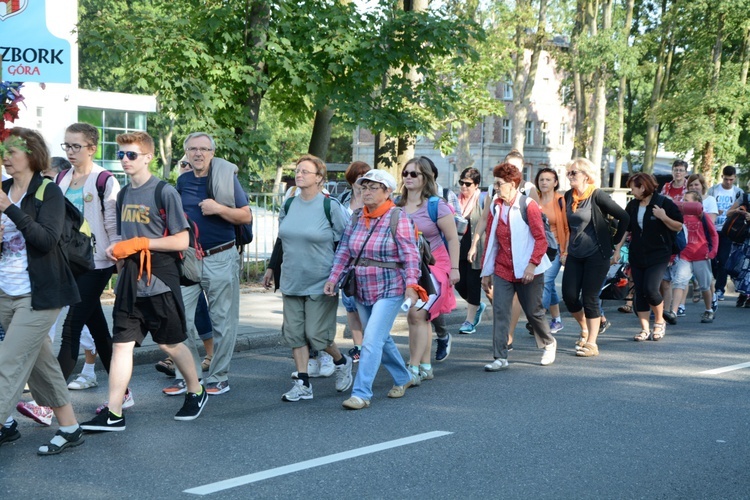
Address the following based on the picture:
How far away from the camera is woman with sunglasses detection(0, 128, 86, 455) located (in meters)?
5.51

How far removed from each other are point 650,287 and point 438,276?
351 centimetres

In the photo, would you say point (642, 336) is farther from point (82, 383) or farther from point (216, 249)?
point (82, 383)

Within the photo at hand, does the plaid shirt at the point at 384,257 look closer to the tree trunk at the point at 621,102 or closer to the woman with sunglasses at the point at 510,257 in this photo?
the woman with sunglasses at the point at 510,257

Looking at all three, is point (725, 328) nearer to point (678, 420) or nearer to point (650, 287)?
point (650, 287)

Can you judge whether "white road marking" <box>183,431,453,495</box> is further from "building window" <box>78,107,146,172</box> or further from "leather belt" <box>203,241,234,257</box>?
"building window" <box>78,107,146,172</box>

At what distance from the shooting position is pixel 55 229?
5562 mm

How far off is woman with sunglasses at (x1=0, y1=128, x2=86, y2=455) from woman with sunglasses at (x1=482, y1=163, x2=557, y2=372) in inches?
158

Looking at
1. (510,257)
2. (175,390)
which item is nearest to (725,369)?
(510,257)

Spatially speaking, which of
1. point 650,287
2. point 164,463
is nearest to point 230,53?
point 650,287

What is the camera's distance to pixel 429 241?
8203 millimetres

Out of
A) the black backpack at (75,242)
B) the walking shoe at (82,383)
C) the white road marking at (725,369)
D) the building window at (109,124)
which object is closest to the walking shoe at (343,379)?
the walking shoe at (82,383)

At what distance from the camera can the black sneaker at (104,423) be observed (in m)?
6.18

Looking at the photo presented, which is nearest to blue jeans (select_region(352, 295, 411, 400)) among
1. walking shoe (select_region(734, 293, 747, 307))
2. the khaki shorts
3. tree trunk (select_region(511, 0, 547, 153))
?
the khaki shorts

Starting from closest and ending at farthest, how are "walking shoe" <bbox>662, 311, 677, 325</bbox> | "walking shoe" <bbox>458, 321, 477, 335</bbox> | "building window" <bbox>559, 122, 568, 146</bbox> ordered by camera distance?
"walking shoe" <bbox>458, 321, 477, 335</bbox>
"walking shoe" <bbox>662, 311, 677, 325</bbox>
"building window" <bbox>559, 122, 568, 146</bbox>
